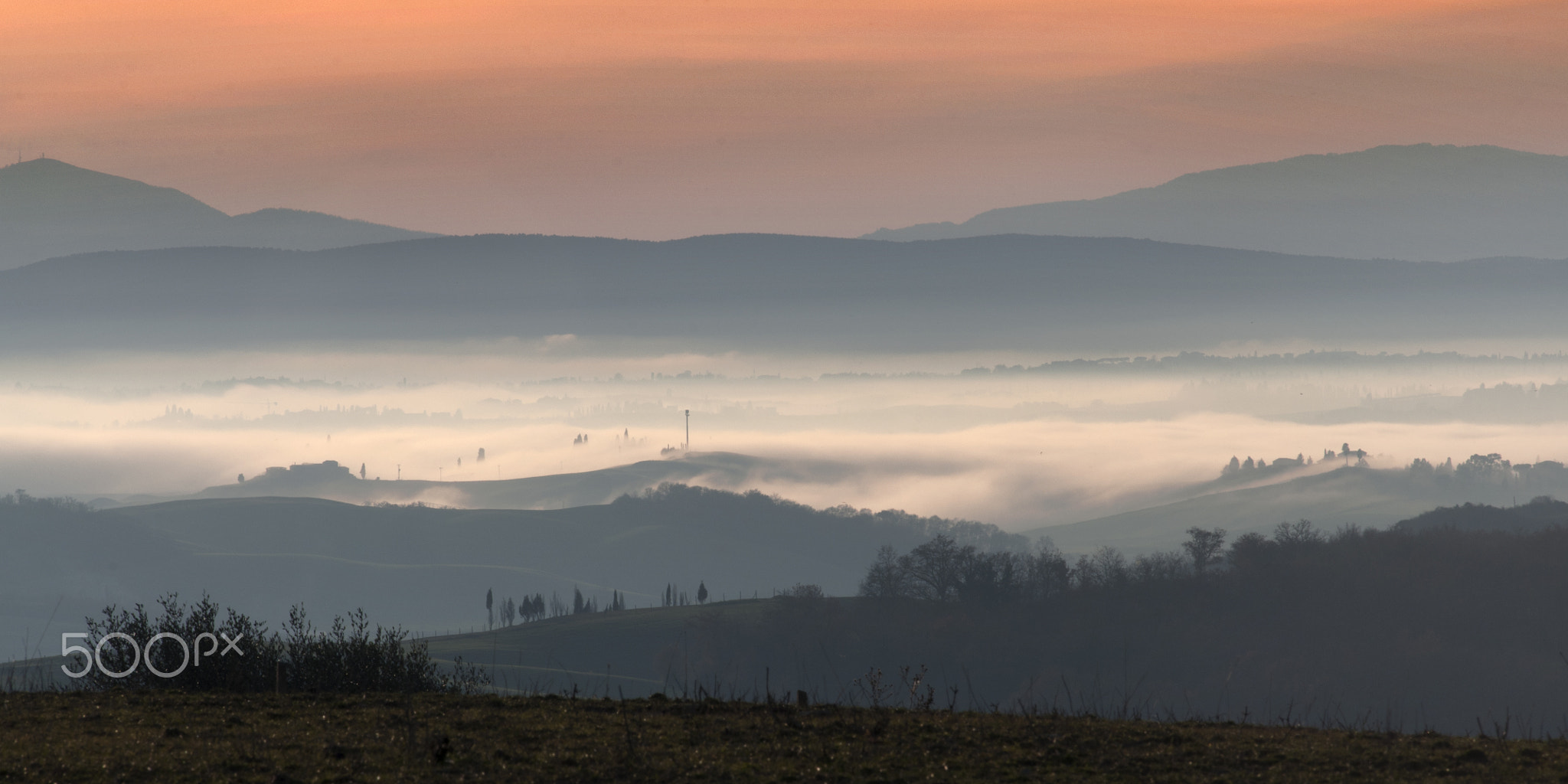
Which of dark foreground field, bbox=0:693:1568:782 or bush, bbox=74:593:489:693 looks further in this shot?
bush, bbox=74:593:489:693

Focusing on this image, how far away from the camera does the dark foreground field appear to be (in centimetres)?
2498

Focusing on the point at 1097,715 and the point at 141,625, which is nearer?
the point at 1097,715

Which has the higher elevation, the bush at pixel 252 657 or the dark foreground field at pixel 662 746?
the bush at pixel 252 657

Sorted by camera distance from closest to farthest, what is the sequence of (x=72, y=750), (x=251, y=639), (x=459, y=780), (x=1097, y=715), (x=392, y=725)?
1. (x=459, y=780)
2. (x=72, y=750)
3. (x=392, y=725)
4. (x=1097, y=715)
5. (x=251, y=639)

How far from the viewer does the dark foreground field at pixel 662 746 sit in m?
25.0

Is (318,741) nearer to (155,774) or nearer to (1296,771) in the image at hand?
(155,774)

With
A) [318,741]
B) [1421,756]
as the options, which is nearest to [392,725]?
[318,741]

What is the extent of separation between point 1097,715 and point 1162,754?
4067 mm

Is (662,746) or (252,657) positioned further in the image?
(252,657)

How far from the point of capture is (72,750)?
26219 mm

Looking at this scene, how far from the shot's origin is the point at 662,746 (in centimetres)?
2712

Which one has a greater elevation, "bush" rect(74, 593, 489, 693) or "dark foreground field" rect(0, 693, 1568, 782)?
"bush" rect(74, 593, 489, 693)

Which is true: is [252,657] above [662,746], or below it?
above

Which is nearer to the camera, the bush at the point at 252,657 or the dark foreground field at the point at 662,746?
the dark foreground field at the point at 662,746
